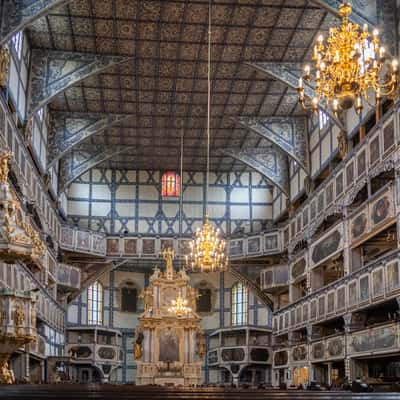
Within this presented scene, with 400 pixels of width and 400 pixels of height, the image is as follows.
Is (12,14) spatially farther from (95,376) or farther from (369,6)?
(95,376)

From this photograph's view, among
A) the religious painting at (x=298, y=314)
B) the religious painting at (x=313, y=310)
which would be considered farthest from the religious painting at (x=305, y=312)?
the religious painting at (x=313, y=310)

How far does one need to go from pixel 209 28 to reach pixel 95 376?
27402 millimetres

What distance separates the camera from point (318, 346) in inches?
1355

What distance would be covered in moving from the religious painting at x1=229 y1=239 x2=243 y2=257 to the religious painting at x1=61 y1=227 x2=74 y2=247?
9.58m

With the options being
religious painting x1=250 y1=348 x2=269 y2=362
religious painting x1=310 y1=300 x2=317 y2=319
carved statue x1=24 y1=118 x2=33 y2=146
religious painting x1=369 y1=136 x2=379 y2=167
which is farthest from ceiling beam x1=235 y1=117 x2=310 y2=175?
religious painting x1=250 y1=348 x2=269 y2=362

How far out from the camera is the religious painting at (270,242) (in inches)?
1762

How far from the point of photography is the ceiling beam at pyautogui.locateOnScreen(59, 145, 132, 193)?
4406 centimetres

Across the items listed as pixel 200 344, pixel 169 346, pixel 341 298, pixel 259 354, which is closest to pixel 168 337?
pixel 169 346

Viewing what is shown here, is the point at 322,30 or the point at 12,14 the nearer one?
the point at 12,14

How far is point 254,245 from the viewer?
45.9m

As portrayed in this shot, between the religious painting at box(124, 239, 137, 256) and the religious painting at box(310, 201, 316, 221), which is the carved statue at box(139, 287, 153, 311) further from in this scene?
the religious painting at box(310, 201, 316, 221)

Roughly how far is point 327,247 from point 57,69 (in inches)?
552

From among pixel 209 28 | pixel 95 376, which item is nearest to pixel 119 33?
pixel 209 28

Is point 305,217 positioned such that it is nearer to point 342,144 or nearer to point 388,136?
point 342,144
